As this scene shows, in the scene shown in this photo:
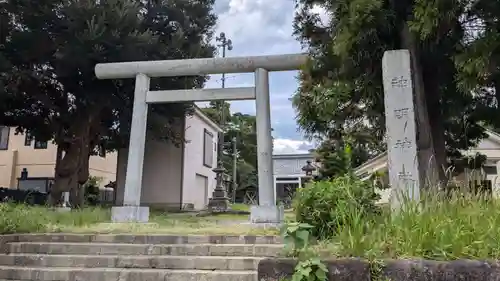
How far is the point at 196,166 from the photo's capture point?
17.9 meters

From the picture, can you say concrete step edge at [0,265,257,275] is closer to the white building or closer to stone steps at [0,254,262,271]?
stone steps at [0,254,262,271]

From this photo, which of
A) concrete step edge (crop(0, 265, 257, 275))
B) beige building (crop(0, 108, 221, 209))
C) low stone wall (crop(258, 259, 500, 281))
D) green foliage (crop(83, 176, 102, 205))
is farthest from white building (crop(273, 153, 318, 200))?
low stone wall (crop(258, 259, 500, 281))

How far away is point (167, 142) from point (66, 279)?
11590mm

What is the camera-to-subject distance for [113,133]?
14992 mm

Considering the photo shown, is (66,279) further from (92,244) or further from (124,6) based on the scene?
(124,6)

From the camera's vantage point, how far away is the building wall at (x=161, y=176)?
1605 centimetres

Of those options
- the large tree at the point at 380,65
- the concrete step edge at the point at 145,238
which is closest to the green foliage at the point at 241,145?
the large tree at the point at 380,65

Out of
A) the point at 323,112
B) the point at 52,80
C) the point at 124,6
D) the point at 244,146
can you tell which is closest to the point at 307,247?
the point at 323,112

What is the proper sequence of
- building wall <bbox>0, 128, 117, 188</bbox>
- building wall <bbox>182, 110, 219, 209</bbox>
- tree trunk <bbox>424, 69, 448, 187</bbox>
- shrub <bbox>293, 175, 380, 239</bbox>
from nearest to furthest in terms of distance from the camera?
1. shrub <bbox>293, 175, 380, 239</bbox>
2. tree trunk <bbox>424, 69, 448, 187</bbox>
3. building wall <bbox>182, 110, 219, 209</bbox>
4. building wall <bbox>0, 128, 117, 188</bbox>

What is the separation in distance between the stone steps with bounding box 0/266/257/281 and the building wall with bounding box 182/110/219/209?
36.6ft

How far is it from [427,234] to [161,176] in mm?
13737

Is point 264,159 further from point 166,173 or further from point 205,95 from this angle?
point 166,173

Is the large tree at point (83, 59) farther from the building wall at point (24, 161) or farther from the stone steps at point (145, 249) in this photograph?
the stone steps at point (145, 249)

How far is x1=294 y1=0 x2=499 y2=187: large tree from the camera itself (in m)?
6.04
